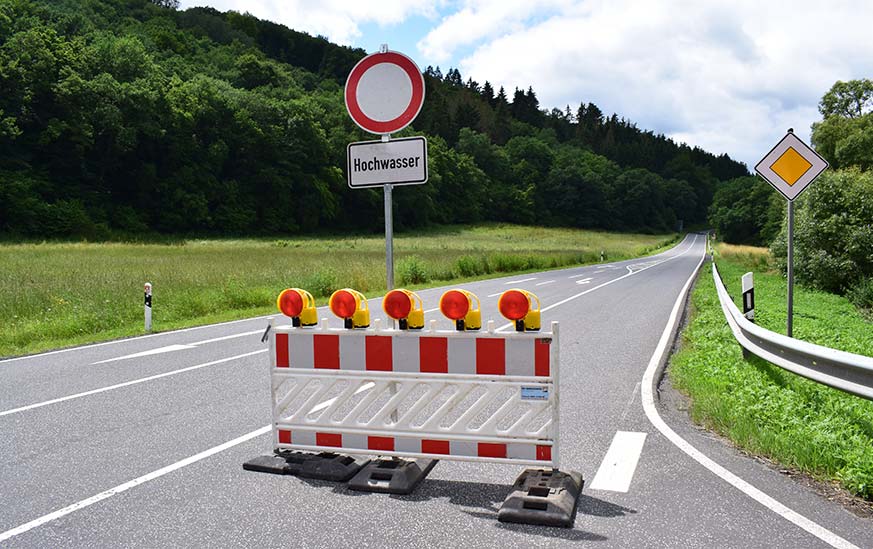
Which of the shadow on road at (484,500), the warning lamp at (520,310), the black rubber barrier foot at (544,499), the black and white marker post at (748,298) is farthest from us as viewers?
the black and white marker post at (748,298)

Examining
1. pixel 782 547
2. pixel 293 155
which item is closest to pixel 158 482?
pixel 782 547

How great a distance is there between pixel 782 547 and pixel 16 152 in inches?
2911

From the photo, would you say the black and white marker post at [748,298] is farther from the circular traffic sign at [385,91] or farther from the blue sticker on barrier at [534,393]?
the circular traffic sign at [385,91]

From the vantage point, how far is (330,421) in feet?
16.3

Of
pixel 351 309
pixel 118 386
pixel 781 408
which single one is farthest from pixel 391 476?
pixel 118 386

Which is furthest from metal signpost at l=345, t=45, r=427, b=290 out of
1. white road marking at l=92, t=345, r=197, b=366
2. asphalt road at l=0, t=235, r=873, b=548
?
white road marking at l=92, t=345, r=197, b=366

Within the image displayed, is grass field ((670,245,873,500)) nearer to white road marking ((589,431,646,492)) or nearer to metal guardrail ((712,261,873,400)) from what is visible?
metal guardrail ((712,261,873,400))

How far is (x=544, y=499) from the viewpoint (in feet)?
13.3

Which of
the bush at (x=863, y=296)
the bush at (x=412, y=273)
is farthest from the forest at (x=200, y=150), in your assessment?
the bush at (x=863, y=296)

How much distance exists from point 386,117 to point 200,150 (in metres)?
80.6

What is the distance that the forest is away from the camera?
6394 centimetres

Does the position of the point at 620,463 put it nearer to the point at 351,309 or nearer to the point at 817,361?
the point at 817,361

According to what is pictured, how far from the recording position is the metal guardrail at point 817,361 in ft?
15.6

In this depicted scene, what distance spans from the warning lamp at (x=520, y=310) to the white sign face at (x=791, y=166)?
22.1 ft
